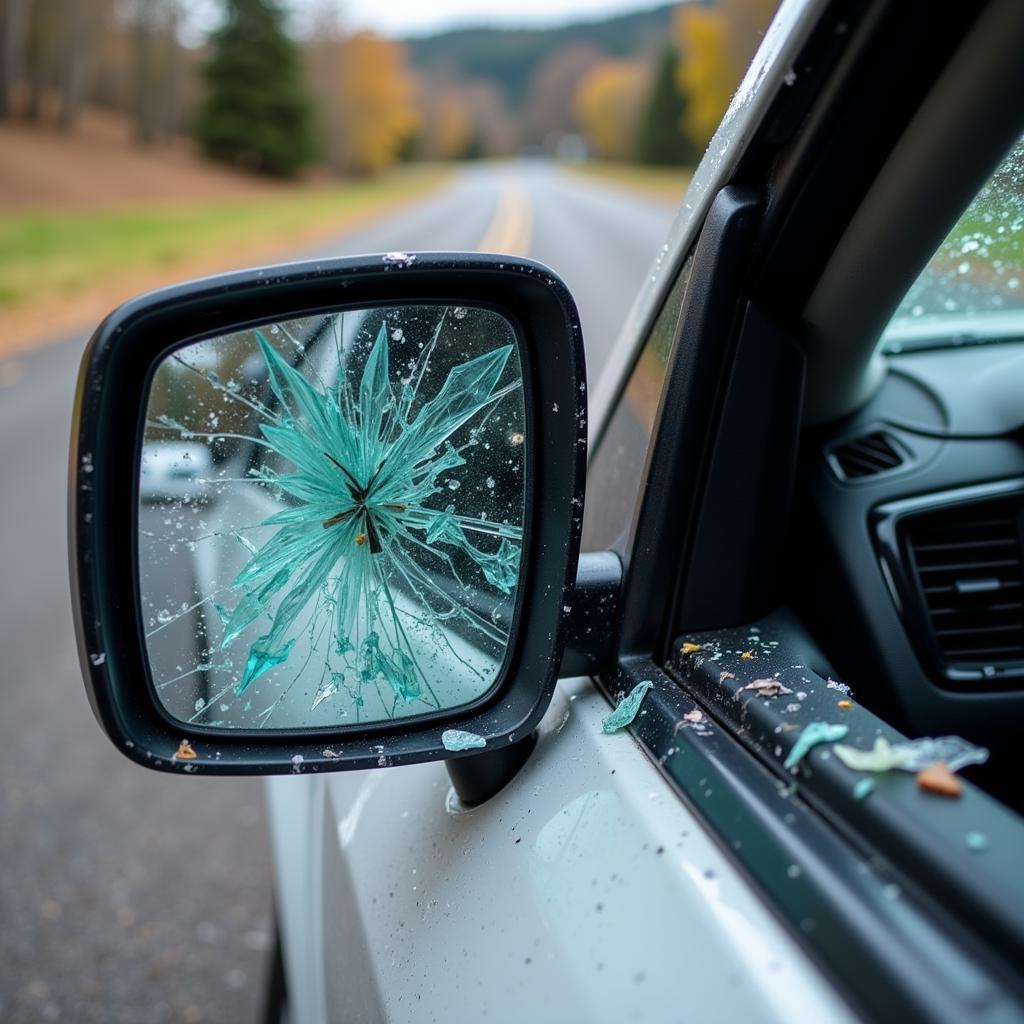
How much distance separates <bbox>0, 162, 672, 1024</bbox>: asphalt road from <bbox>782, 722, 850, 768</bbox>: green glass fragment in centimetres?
114

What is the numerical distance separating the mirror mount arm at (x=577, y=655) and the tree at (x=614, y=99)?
7578 mm

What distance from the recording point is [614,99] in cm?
836

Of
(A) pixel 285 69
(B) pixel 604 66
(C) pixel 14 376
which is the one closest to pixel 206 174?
(A) pixel 285 69

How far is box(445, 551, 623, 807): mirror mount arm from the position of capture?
4.75 feet

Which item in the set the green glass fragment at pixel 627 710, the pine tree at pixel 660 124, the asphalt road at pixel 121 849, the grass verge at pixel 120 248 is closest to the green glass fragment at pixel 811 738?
the green glass fragment at pixel 627 710

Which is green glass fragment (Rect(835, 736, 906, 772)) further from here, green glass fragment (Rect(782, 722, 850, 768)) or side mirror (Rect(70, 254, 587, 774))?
side mirror (Rect(70, 254, 587, 774))

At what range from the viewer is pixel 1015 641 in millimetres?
1675

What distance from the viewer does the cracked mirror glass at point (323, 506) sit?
1291 millimetres

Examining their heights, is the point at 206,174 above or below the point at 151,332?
below

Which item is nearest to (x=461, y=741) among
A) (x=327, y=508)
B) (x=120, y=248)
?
(x=327, y=508)

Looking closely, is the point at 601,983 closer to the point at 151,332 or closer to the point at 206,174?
the point at 151,332

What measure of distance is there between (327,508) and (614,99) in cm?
789

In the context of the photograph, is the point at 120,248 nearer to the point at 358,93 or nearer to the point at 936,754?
the point at 936,754

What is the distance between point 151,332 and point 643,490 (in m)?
0.71
